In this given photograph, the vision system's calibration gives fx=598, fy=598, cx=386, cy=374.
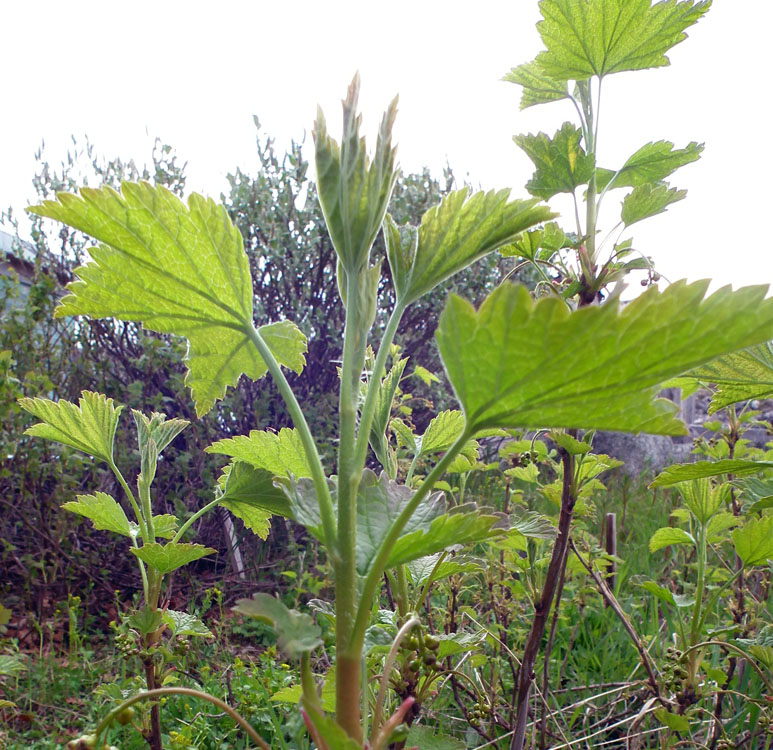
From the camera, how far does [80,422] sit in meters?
1.08

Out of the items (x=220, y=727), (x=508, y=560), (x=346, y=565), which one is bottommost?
(x=220, y=727)

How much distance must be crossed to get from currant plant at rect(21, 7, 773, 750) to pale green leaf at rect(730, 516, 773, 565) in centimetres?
74

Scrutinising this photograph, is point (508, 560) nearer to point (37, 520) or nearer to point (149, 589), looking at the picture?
point (149, 589)

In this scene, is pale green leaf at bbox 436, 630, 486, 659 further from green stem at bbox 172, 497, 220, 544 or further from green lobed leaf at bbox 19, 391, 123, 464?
green lobed leaf at bbox 19, 391, 123, 464

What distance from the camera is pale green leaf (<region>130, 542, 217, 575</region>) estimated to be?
3.02 ft

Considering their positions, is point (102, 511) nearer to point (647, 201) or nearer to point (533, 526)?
point (533, 526)

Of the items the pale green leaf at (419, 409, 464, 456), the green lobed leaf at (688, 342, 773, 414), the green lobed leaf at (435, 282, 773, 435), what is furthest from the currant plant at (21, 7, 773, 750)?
the green lobed leaf at (688, 342, 773, 414)

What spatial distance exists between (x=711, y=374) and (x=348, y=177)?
0.71m

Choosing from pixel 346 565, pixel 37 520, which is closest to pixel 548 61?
pixel 346 565

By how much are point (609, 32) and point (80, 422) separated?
1190 millimetres

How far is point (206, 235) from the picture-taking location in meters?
0.66

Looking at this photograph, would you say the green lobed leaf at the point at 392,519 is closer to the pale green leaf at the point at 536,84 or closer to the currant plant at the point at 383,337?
the currant plant at the point at 383,337

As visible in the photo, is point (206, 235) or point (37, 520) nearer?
point (206, 235)

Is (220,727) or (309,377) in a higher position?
(309,377)
